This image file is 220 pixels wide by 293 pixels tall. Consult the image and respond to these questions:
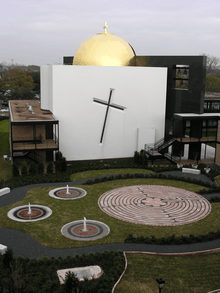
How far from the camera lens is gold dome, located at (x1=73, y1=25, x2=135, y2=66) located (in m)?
31.3

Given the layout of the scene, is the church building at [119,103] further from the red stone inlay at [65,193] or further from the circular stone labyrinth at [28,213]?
the circular stone labyrinth at [28,213]

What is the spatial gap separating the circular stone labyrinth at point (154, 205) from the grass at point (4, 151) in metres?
10.1

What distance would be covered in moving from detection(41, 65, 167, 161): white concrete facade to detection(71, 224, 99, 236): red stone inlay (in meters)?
13.8

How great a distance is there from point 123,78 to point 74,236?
18.9 m

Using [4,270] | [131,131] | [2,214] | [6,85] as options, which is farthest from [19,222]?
[6,85]

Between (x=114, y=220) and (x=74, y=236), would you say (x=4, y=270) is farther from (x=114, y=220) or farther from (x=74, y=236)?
(x=114, y=220)

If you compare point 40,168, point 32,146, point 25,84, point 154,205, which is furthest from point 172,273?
point 25,84

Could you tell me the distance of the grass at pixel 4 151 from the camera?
88.9 feet

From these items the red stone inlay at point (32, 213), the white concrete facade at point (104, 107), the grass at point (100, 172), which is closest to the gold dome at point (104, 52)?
the white concrete facade at point (104, 107)

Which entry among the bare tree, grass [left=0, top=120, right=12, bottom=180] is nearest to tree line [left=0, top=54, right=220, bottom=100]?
the bare tree

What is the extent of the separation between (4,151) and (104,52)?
16.5 metres

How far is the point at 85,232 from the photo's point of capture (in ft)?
55.0

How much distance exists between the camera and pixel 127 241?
1580cm

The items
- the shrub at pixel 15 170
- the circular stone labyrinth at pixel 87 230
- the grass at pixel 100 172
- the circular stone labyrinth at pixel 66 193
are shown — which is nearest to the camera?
the circular stone labyrinth at pixel 87 230
